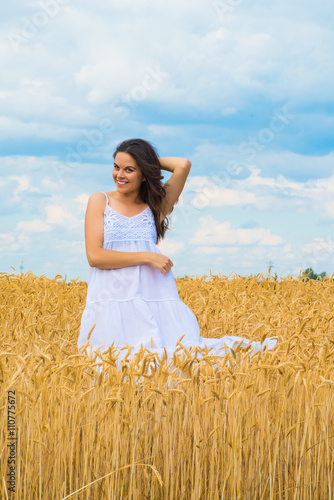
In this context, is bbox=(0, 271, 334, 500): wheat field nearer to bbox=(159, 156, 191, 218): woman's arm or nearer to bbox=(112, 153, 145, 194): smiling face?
bbox=(112, 153, 145, 194): smiling face

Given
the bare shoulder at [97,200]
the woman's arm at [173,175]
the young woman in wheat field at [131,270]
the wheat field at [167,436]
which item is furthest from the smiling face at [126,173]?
the wheat field at [167,436]

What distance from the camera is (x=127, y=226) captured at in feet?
11.4

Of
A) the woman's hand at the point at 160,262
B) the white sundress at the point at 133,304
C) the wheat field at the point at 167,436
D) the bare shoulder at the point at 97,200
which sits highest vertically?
the bare shoulder at the point at 97,200

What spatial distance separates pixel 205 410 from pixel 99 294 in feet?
4.83

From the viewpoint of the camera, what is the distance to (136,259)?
3.33 metres

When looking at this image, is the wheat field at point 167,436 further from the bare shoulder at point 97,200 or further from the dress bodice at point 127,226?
the bare shoulder at point 97,200

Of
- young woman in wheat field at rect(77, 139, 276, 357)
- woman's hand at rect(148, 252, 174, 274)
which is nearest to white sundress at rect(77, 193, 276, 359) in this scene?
young woman in wheat field at rect(77, 139, 276, 357)

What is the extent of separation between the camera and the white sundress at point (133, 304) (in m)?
3.35

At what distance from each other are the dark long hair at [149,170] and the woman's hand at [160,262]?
39cm

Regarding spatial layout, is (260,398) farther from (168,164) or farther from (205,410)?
(168,164)

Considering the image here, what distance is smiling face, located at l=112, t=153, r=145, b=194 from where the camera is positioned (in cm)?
344

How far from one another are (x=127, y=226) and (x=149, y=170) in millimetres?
373

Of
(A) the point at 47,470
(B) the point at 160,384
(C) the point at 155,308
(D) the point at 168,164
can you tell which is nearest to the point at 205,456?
(B) the point at 160,384

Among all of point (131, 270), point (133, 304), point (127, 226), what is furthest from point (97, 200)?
point (133, 304)
